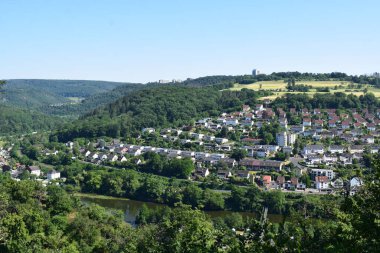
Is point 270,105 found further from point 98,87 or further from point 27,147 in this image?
point 98,87

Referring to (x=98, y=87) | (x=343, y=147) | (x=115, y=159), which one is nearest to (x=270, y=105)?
(x=343, y=147)

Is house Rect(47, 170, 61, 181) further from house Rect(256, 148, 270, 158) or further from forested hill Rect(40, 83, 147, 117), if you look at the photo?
forested hill Rect(40, 83, 147, 117)

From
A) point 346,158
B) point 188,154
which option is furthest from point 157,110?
point 346,158

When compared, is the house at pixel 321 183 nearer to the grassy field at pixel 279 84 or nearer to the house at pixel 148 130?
the house at pixel 148 130

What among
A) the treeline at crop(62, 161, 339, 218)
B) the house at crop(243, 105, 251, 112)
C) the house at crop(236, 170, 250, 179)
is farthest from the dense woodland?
the house at crop(243, 105, 251, 112)

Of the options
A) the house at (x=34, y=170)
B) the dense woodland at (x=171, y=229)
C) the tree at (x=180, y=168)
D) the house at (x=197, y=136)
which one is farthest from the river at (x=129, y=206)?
the house at (x=197, y=136)

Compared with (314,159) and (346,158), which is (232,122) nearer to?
(314,159)
